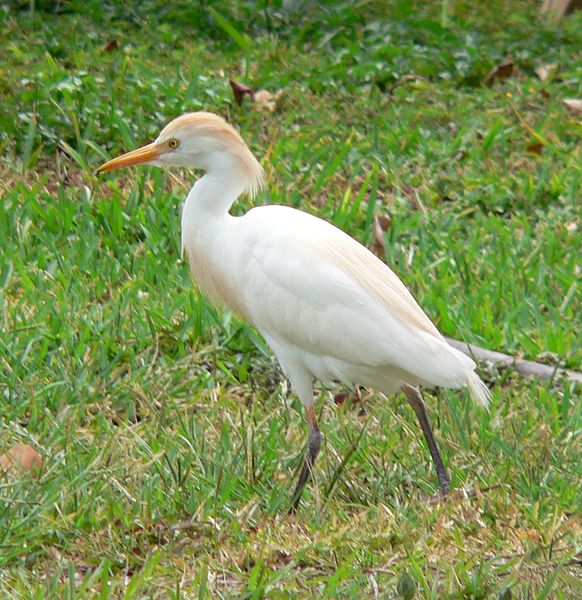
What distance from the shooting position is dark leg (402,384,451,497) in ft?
12.8

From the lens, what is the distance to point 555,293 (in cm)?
525

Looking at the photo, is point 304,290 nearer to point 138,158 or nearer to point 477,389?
point 477,389

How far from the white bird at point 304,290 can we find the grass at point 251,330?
9.2 inches

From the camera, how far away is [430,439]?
3990mm

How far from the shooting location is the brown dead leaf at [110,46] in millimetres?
7118

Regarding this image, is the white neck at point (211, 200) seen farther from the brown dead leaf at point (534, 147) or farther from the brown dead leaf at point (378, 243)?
the brown dead leaf at point (534, 147)

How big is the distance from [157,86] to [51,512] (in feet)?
11.0

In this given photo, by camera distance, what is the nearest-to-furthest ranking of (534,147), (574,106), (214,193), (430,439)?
(430,439)
(214,193)
(534,147)
(574,106)

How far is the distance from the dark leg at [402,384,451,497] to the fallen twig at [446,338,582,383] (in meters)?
0.56

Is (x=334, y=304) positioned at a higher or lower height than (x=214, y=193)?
lower

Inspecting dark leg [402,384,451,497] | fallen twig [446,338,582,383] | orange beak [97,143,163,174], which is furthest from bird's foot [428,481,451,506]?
orange beak [97,143,163,174]

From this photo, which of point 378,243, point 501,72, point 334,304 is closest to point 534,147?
point 501,72

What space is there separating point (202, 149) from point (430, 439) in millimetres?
1199

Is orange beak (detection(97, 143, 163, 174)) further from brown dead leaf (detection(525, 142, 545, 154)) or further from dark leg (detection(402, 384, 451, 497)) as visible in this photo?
brown dead leaf (detection(525, 142, 545, 154))
